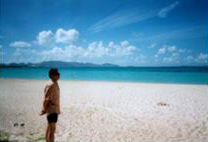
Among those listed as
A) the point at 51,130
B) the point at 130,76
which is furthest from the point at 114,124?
the point at 130,76

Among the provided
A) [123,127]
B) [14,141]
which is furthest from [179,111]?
[14,141]

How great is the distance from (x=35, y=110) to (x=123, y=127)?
12.3 ft

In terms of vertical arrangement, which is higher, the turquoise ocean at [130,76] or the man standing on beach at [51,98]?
the man standing on beach at [51,98]

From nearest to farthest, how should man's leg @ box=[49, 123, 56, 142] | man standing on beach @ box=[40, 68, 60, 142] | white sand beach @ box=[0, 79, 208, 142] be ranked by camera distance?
man standing on beach @ box=[40, 68, 60, 142] → man's leg @ box=[49, 123, 56, 142] → white sand beach @ box=[0, 79, 208, 142]

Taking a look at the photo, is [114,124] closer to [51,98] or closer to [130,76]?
[51,98]

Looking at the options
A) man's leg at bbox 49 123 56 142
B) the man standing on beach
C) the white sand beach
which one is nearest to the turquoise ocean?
the white sand beach

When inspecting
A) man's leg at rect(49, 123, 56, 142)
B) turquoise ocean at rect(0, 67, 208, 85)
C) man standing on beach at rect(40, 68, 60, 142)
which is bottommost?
turquoise ocean at rect(0, 67, 208, 85)

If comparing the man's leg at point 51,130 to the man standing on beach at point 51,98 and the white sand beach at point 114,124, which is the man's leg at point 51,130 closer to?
the man standing on beach at point 51,98

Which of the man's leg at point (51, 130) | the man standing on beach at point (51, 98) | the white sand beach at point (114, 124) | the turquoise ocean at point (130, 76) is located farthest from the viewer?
the turquoise ocean at point (130, 76)

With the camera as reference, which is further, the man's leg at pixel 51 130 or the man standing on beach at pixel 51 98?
the man's leg at pixel 51 130

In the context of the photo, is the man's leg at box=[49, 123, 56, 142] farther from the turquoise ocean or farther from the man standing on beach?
the turquoise ocean

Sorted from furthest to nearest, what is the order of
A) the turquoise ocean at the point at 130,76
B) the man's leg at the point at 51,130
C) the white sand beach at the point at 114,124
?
the turquoise ocean at the point at 130,76 → the white sand beach at the point at 114,124 → the man's leg at the point at 51,130

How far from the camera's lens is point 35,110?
645 cm

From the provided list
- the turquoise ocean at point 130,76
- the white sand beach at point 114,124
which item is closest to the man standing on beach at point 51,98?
the white sand beach at point 114,124
